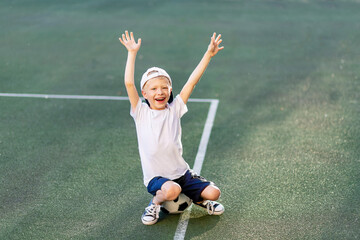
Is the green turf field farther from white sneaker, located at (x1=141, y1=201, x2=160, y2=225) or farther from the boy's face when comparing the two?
the boy's face

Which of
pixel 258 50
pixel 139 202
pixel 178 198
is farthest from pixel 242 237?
pixel 258 50

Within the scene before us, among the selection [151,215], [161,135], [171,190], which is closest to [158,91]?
[161,135]

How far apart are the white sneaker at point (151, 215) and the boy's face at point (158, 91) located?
91 cm

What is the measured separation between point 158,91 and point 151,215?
1.11 meters

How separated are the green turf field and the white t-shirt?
50 cm

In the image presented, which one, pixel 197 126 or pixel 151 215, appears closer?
pixel 151 215

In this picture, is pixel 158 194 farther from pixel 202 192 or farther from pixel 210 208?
pixel 210 208

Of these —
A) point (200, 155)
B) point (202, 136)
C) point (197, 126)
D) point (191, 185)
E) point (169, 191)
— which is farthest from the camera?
point (197, 126)

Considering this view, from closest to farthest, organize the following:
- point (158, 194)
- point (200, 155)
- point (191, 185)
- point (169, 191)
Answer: point (169, 191)
point (158, 194)
point (191, 185)
point (200, 155)

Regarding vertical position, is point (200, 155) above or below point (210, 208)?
below

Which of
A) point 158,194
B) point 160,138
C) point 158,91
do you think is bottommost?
point 158,194

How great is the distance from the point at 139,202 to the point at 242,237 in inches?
44.9

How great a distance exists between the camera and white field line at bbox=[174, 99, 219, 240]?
470cm

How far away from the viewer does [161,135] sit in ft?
15.4
